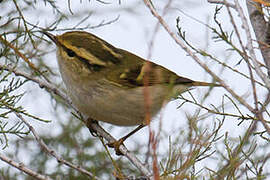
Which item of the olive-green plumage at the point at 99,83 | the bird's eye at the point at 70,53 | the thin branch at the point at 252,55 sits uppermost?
the bird's eye at the point at 70,53

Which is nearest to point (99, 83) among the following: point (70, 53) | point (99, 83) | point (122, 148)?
point (99, 83)

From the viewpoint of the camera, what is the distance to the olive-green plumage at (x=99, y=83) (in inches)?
135

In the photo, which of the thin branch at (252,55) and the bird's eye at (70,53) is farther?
the bird's eye at (70,53)

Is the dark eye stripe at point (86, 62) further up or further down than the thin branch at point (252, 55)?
further up

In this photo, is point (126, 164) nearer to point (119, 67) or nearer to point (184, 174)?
point (119, 67)

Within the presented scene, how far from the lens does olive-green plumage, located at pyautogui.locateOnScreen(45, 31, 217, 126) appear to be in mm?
3434

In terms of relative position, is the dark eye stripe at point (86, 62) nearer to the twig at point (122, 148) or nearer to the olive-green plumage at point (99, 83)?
the olive-green plumage at point (99, 83)

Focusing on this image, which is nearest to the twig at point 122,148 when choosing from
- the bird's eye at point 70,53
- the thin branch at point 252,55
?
the bird's eye at point 70,53

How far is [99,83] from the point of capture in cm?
350

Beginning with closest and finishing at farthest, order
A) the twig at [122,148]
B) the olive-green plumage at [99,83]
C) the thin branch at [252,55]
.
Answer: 1. the thin branch at [252,55]
2. the twig at [122,148]
3. the olive-green plumage at [99,83]

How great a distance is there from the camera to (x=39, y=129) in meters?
4.57

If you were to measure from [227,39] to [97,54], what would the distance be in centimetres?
127

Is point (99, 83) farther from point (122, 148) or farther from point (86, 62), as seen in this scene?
point (122, 148)

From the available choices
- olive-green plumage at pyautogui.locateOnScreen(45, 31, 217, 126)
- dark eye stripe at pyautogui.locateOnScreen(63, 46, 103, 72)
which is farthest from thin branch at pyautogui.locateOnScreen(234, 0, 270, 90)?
dark eye stripe at pyautogui.locateOnScreen(63, 46, 103, 72)
